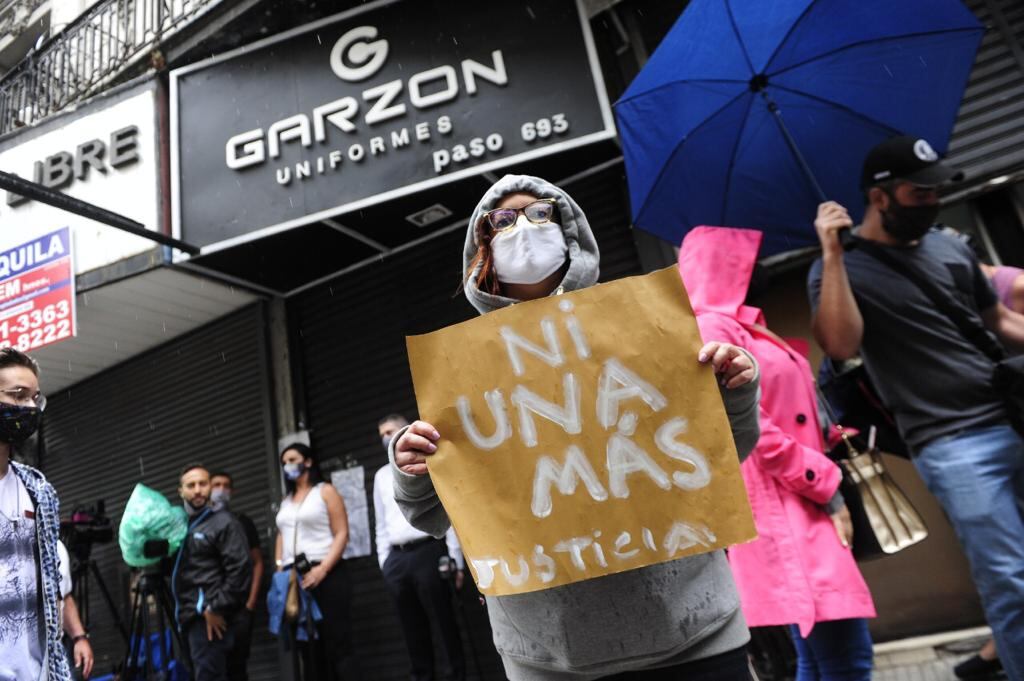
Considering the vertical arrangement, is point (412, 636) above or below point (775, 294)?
below

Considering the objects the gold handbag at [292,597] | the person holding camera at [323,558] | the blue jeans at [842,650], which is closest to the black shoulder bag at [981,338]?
the blue jeans at [842,650]

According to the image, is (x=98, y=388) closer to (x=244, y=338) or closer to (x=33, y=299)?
(x=244, y=338)

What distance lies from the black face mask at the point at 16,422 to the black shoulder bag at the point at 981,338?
10.4 ft

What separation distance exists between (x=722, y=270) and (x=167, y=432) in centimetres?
698

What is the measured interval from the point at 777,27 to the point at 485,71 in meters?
2.49

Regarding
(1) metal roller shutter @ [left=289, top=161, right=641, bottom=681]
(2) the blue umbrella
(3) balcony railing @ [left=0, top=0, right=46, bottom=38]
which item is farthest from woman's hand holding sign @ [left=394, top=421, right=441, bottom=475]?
(3) balcony railing @ [left=0, top=0, right=46, bottom=38]

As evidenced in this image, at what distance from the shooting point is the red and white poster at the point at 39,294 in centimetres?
496

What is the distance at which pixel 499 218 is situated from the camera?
5.27 feet

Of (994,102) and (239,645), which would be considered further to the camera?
(239,645)

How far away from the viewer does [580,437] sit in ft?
4.29

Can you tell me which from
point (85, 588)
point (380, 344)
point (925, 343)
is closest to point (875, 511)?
point (925, 343)

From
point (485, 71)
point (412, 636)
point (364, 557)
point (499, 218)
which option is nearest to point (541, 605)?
point (499, 218)

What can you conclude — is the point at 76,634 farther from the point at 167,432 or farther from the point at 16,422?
the point at 167,432

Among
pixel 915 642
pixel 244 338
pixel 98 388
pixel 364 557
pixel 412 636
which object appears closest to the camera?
pixel 915 642
